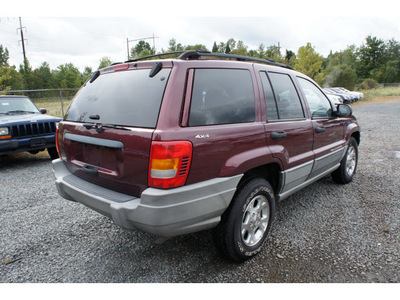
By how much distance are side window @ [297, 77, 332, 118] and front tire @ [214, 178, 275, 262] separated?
4.81ft

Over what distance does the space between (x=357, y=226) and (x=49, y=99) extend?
14.7m

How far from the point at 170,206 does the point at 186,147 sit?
45 centimetres

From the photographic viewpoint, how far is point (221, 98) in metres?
2.34

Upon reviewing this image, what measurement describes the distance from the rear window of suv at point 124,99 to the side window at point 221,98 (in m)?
0.29

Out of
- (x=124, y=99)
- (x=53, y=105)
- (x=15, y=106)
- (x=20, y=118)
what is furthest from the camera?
(x=53, y=105)

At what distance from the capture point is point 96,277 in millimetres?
2375

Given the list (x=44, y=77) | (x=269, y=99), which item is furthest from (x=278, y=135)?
(x=44, y=77)

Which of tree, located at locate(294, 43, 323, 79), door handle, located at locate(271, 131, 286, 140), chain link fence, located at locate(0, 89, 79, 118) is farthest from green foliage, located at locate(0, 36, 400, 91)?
door handle, located at locate(271, 131, 286, 140)

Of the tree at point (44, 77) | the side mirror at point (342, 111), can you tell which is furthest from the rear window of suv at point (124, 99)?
the tree at point (44, 77)

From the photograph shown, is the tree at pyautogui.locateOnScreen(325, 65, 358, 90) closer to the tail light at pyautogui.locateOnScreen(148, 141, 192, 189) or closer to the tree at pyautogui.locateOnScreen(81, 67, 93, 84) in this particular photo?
the tail light at pyautogui.locateOnScreen(148, 141, 192, 189)

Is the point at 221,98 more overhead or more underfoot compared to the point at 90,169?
more overhead

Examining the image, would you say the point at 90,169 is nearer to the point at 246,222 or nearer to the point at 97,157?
the point at 97,157

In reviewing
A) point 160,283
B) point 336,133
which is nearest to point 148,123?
point 160,283

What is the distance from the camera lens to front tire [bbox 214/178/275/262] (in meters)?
2.38
